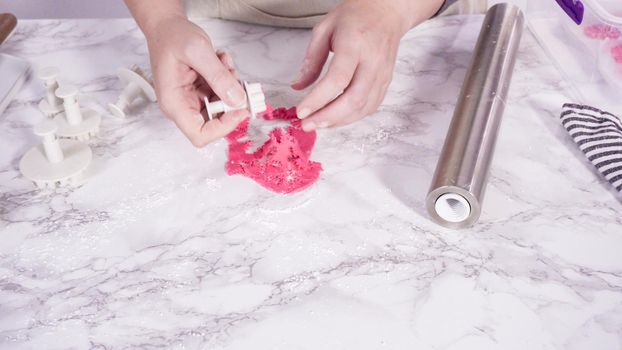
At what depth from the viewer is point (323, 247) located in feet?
2.85

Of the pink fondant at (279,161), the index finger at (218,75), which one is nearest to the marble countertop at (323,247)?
the pink fondant at (279,161)

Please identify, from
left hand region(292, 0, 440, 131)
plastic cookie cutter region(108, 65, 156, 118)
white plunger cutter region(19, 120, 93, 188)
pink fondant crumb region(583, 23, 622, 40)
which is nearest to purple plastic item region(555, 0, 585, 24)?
pink fondant crumb region(583, 23, 622, 40)

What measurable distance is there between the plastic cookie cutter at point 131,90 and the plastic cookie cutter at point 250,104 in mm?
173

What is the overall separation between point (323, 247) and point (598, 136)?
1.50 feet

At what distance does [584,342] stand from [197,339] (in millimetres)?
444

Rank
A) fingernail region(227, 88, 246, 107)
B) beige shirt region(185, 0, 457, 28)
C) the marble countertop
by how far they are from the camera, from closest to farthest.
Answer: the marble countertop, fingernail region(227, 88, 246, 107), beige shirt region(185, 0, 457, 28)

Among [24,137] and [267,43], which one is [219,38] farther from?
[24,137]

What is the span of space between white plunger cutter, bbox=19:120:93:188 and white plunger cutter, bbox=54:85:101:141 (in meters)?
0.04

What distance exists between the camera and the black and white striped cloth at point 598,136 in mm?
948

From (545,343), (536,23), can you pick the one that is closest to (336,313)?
(545,343)

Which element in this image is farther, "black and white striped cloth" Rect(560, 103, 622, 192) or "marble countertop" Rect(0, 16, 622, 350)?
"black and white striped cloth" Rect(560, 103, 622, 192)

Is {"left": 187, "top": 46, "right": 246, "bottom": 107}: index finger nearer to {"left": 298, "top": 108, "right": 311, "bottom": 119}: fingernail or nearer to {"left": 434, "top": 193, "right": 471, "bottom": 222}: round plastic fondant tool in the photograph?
{"left": 298, "top": 108, "right": 311, "bottom": 119}: fingernail

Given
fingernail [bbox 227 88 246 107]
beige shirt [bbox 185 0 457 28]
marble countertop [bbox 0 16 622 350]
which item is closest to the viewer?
marble countertop [bbox 0 16 622 350]

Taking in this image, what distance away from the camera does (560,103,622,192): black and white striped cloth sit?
948 mm
